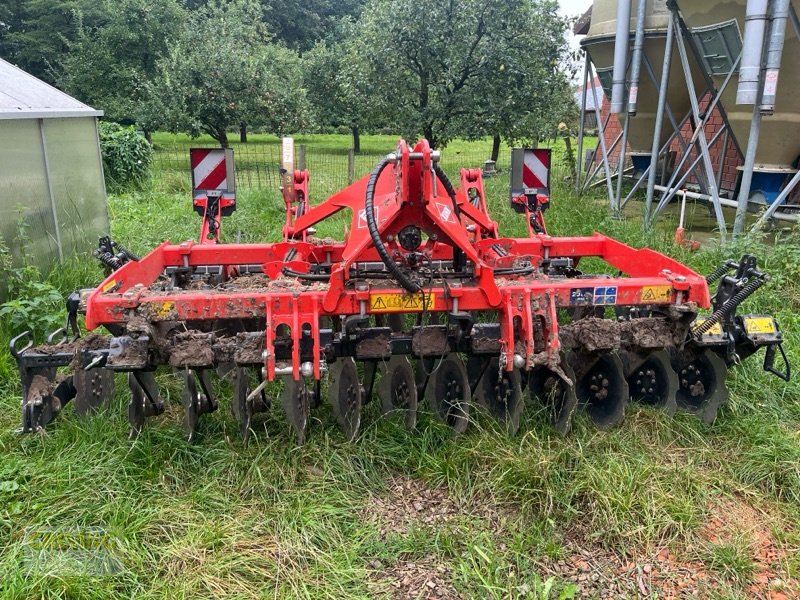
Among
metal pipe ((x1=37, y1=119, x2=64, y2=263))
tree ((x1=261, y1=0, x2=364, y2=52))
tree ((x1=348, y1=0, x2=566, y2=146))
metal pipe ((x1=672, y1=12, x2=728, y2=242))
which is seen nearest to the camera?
metal pipe ((x1=37, y1=119, x2=64, y2=263))

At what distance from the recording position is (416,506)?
289 cm

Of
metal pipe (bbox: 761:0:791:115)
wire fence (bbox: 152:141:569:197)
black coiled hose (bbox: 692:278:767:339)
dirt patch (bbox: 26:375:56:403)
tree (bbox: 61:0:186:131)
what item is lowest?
dirt patch (bbox: 26:375:56:403)

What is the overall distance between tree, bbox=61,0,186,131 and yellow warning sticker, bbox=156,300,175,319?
21058 mm

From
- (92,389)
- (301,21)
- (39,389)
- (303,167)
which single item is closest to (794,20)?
(303,167)

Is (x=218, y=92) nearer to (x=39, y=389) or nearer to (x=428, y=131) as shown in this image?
(x=428, y=131)

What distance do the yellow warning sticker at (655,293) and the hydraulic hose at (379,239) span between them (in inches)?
44.9

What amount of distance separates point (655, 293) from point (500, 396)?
3.14 feet

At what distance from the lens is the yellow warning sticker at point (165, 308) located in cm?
302

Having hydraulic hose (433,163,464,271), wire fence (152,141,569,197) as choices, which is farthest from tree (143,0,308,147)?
hydraulic hose (433,163,464,271)

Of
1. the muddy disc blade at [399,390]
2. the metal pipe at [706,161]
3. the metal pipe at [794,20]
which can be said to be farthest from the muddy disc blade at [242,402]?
the metal pipe at [794,20]

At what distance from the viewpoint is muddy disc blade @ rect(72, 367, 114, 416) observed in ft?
11.1

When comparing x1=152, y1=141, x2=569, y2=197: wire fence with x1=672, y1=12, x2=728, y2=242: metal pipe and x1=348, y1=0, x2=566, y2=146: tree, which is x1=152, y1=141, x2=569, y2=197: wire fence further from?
x1=672, y1=12, x2=728, y2=242: metal pipe

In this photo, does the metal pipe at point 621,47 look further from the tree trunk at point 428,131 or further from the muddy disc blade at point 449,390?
the muddy disc blade at point 449,390

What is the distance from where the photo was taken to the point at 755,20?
18.1 ft
